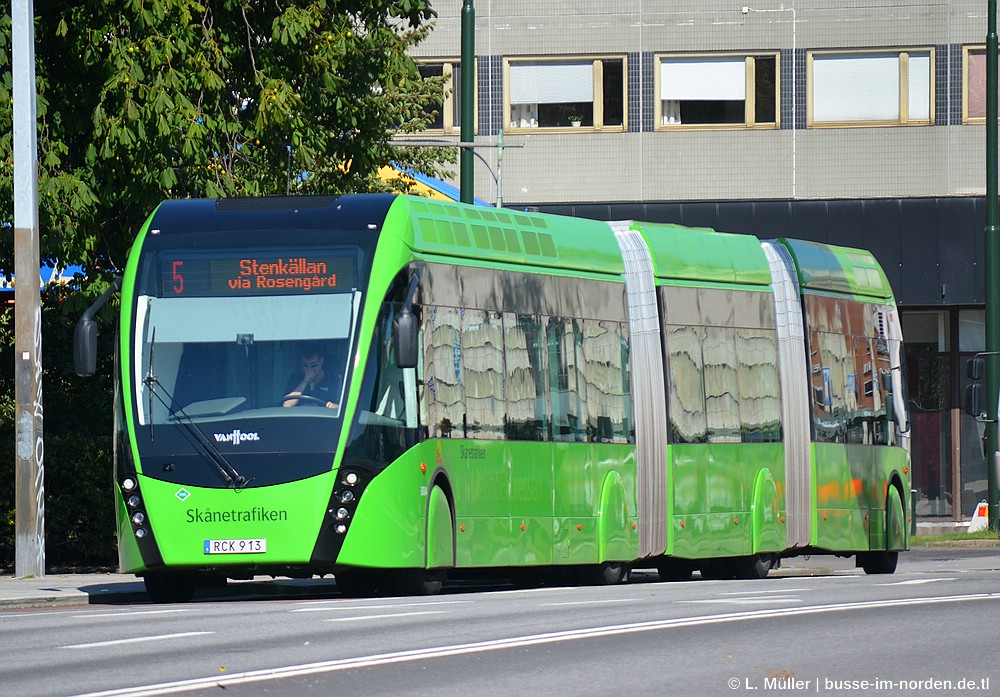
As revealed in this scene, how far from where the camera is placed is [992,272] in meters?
32.8

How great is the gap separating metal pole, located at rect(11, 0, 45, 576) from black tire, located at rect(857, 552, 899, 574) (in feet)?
30.4

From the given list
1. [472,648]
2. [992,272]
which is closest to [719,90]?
[992,272]

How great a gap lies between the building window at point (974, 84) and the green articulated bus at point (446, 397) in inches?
586

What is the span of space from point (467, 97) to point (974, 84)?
13.4m

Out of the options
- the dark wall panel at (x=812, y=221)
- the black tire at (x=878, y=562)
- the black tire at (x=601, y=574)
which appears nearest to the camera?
the black tire at (x=601, y=574)

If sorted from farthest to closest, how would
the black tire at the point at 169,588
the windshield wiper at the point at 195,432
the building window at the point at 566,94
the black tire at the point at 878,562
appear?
1. the building window at the point at 566,94
2. the black tire at the point at 878,562
3. the black tire at the point at 169,588
4. the windshield wiper at the point at 195,432

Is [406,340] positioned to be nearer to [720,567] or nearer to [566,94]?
[720,567]

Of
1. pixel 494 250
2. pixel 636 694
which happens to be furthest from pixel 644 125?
pixel 636 694

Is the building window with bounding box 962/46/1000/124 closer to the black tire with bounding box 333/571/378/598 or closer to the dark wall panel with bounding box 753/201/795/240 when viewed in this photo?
the dark wall panel with bounding box 753/201/795/240

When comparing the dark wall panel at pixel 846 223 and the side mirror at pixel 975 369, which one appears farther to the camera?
the dark wall panel at pixel 846 223

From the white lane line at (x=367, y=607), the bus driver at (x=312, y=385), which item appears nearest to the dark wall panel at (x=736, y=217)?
the bus driver at (x=312, y=385)

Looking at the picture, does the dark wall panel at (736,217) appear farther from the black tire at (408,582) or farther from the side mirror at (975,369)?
the black tire at (408,582)

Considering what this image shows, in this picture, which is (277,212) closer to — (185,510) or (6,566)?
(185,510)

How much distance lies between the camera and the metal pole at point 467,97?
82.2 ft
